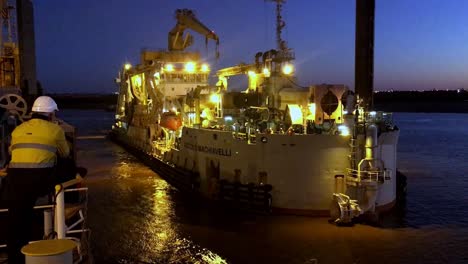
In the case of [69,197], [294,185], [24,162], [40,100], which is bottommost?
[294,185]

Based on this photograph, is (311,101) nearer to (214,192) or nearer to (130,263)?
(214,192)

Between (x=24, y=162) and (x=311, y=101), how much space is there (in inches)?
678

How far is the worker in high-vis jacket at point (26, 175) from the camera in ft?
18.2

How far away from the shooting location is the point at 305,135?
18703 millimetres

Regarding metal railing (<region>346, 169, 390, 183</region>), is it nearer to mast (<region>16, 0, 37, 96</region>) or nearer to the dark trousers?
the dark trousers

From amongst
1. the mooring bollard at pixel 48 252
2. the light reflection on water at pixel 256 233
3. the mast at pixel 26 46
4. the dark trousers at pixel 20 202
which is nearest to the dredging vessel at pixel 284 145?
the light reflection on water at pixel 256 233

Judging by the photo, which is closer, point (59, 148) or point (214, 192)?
point (59, 148)

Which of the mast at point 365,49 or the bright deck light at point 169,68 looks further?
the bright deck light at point 169,68

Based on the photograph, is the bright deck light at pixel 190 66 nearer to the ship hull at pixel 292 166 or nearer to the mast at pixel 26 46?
the mast at pixel 26 46

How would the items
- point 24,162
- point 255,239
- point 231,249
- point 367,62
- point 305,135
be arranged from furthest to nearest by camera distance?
1. point 367,62
2. point 305,135
3. point 255,239
4. point 231,249
5. point 24,162

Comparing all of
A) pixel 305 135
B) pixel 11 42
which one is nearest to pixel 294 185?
pixel 305 135

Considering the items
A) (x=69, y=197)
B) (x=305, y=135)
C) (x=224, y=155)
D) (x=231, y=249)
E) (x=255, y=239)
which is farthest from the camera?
(x=224, y=155)

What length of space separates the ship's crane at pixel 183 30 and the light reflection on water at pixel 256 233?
17666 mm

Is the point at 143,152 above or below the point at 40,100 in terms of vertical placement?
below
